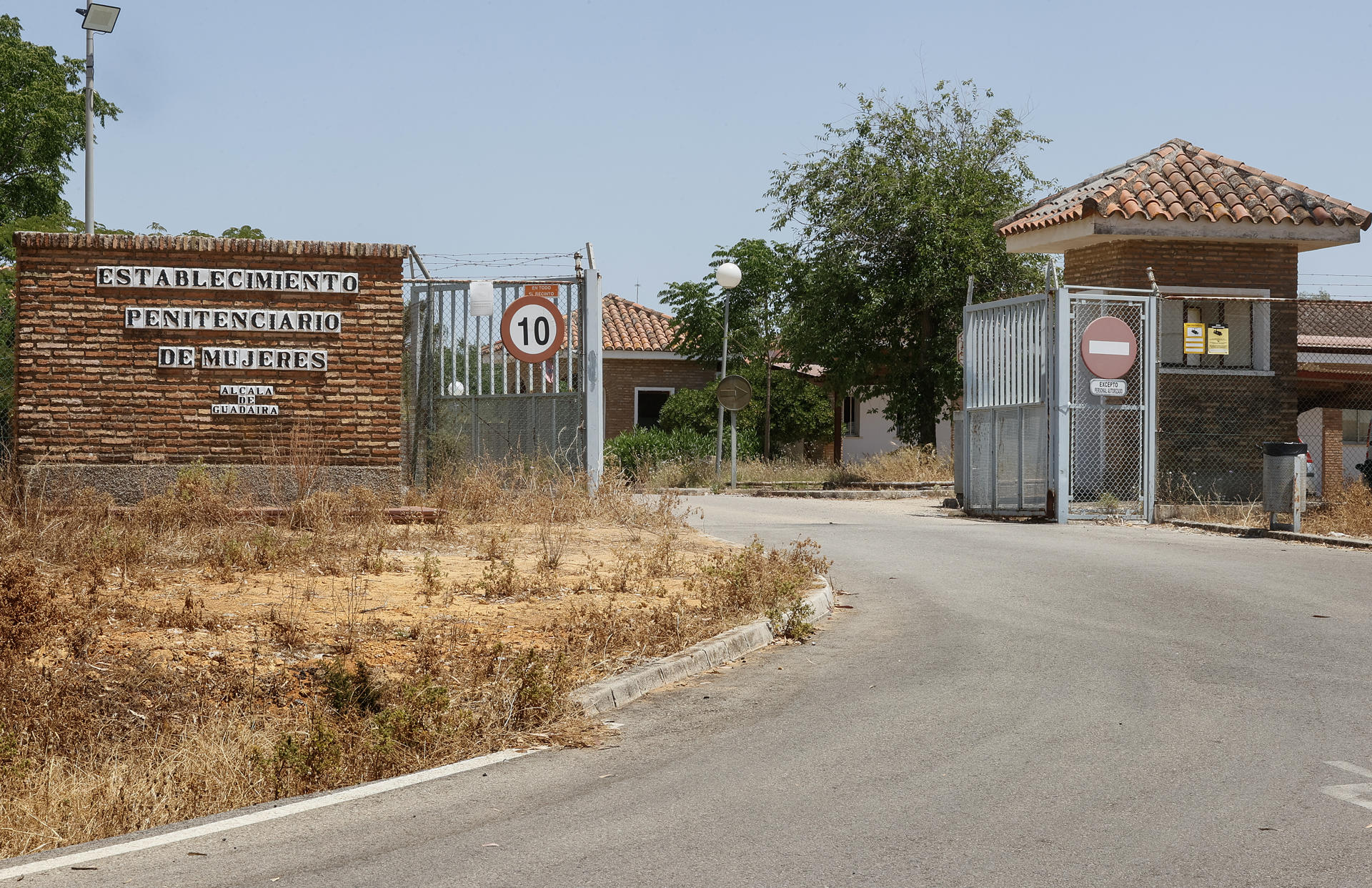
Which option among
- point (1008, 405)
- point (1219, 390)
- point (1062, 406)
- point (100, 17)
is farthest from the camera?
point (100, 17)

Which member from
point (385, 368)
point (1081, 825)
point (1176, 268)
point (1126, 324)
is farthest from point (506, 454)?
A: point (1081, 825)

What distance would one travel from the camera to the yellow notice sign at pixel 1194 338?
1783 cm

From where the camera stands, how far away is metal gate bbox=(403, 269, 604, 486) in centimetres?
1642

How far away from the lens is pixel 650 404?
3962 cm

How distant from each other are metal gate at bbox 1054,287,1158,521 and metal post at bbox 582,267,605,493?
19.7 ft

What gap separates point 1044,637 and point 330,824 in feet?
17.2

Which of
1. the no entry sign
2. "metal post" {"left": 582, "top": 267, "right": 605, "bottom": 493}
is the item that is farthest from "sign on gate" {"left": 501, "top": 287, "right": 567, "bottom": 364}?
the no entry sign

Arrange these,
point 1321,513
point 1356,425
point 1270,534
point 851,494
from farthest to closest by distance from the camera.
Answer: point 1356,425
point 851,494
point 1321,513
point 1270,534

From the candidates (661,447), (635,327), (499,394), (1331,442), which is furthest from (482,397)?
(635,327)

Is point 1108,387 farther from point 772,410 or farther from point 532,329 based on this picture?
point 772,410

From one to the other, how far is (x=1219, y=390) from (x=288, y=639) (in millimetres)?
15509

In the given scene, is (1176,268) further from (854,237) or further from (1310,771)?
(1310,771)

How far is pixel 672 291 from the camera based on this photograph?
37.9m

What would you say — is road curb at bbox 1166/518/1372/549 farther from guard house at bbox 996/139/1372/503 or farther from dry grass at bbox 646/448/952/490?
dry grass at bbox 646/448/952/490
